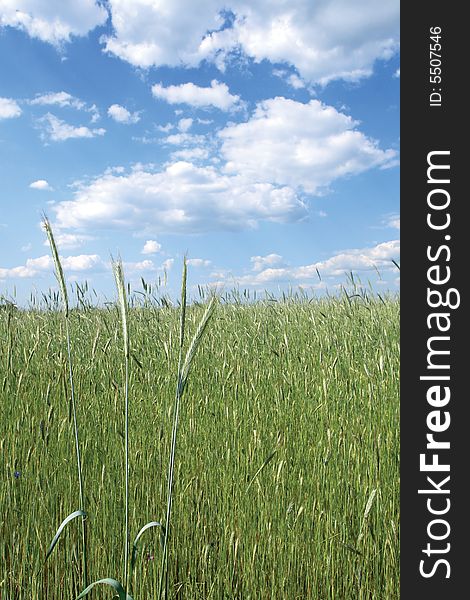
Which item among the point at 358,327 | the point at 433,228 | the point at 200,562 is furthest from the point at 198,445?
the point at 358,327

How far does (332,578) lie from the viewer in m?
1.53

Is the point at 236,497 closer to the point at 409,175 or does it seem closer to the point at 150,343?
the point at 409,175

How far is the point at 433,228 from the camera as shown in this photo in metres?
1.57

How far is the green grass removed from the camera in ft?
5.15

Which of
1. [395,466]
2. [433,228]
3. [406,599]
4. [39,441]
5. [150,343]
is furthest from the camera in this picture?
[150,343]

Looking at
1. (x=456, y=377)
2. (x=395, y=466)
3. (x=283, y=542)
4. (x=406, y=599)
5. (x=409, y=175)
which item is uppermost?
(x=409, y=175)

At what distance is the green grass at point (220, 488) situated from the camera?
1.57 metres

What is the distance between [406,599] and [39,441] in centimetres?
144

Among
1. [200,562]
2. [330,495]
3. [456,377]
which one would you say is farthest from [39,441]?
[456,377]

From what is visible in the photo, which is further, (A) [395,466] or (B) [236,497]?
(A) [395,466]

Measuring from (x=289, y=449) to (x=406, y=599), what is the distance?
2.43 feet

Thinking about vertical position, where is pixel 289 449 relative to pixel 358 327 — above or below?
below

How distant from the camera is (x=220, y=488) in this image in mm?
1879

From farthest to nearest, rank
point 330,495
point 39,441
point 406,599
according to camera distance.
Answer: point 39,441 → point 330,495 → point 406,599
